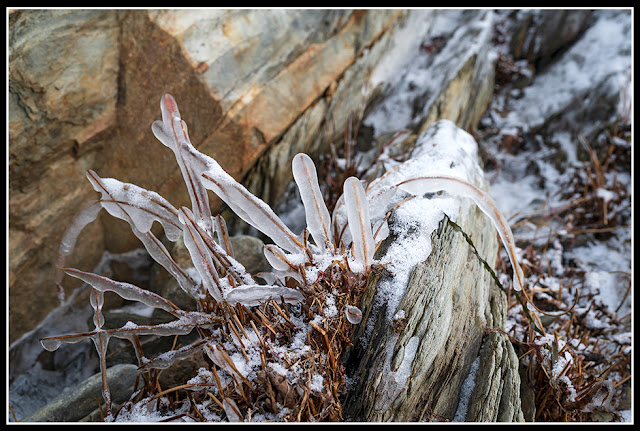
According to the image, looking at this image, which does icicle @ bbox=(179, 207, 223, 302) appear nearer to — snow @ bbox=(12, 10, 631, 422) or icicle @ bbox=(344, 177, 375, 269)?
snow @ bbox=(12, 10, 631, 422)

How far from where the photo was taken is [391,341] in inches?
49.8

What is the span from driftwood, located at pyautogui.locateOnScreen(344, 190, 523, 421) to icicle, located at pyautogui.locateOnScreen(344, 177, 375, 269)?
0.46ft

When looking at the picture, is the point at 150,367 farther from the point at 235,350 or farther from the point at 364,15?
the point at 364,15

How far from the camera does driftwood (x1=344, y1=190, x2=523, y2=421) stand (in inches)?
48.8

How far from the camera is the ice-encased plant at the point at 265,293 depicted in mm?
1213

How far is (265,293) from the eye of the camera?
4.11 ft

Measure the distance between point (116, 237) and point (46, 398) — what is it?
0.88m

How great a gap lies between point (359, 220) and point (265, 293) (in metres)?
0.36

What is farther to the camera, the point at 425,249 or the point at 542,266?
the point at 542,266

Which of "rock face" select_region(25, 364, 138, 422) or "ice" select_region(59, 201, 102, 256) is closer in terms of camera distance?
"ice" select_region(59, 201, 102, 256)

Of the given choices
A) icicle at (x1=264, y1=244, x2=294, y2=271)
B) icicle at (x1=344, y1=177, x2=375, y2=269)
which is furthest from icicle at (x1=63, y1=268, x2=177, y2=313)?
icicle at (x1=344, y1=177, x2=375, y2=269)

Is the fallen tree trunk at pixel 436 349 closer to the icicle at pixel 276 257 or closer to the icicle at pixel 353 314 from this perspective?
the icicle at pixel 353 314

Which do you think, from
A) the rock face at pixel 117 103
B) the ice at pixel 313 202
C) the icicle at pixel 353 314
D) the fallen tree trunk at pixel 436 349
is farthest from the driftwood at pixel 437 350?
the rock face at pixel 117 103

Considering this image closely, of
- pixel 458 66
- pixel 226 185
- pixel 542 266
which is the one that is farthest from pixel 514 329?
pixel 458 66
